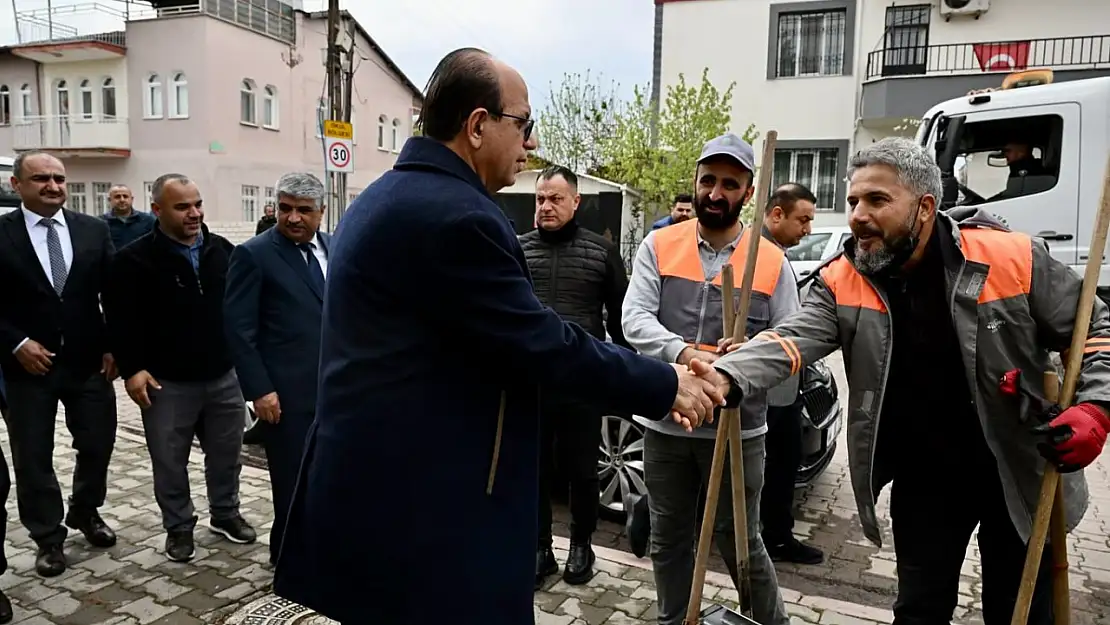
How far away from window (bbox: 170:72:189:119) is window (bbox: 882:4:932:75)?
20.4 metres

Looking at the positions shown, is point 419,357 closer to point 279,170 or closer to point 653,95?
point 653,95

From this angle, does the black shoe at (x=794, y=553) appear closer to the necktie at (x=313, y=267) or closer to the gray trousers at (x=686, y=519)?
the gray trousers at (x=686, y=519)

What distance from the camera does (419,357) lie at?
6.59ft

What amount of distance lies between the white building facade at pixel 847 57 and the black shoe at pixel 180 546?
604 inches

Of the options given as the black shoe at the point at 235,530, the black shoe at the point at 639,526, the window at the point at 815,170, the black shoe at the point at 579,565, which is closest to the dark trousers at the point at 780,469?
the black shoe at the point at 639,526

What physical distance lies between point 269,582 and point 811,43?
1715 cm

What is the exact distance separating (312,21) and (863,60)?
19.7 m

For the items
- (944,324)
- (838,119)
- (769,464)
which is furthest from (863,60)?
(944,324)

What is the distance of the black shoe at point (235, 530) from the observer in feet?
15.7

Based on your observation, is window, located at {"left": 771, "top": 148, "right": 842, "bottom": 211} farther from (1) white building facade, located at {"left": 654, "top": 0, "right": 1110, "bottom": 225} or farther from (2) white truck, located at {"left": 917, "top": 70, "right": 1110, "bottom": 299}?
(2) white truck, located at {"left": 917, "top": 70, "right": 1110, "bottom": 299}

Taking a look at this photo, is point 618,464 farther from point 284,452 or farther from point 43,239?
point 43,239

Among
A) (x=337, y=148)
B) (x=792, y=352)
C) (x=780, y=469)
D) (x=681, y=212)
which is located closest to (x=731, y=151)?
(x=792, y=352)

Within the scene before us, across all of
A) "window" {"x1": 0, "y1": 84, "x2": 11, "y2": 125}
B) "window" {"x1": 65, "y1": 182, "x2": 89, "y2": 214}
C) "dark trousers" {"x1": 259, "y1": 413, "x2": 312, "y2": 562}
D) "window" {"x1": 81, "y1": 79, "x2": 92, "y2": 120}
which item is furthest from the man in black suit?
"window" {"x1": 0, "y1": 84, "x2": 11, "y2": 125}

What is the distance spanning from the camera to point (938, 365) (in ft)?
8.75
